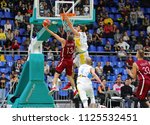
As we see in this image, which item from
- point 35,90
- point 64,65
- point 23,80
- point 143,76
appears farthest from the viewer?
point 23,80

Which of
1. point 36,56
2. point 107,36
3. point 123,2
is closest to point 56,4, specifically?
point 36,56

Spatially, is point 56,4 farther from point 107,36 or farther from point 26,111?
point 107,36

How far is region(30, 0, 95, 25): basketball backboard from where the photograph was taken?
63.6ft

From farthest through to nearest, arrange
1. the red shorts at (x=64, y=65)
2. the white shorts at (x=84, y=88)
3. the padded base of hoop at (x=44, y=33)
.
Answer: the red shorts at (x=64, y=65), the white shorts at (x=84, y=88), the padded base of hoop at (x=44, y=33)

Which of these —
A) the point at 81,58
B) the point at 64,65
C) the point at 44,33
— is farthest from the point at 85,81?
the point at 44,33

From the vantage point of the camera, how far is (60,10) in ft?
64.4

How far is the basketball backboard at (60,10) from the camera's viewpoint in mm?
19375

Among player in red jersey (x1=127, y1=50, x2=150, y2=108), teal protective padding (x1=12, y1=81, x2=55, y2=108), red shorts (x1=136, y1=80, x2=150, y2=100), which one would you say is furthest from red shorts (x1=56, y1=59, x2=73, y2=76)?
red shorts (x1=136, y1=80, x2=150, y2=100)

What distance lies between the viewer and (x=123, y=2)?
3375cm

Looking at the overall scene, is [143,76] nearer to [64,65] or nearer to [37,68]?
[64,65]

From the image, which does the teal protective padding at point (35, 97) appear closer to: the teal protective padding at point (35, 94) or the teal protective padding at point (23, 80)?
the teal protective padding at point (35, 94)

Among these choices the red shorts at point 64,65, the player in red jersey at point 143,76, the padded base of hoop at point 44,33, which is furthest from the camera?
the red shorts at point 64,65

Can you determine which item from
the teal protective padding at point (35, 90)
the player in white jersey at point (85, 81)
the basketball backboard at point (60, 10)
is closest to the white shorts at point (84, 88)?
the player in white jersey at point (85, 81)

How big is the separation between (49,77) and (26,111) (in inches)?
521
